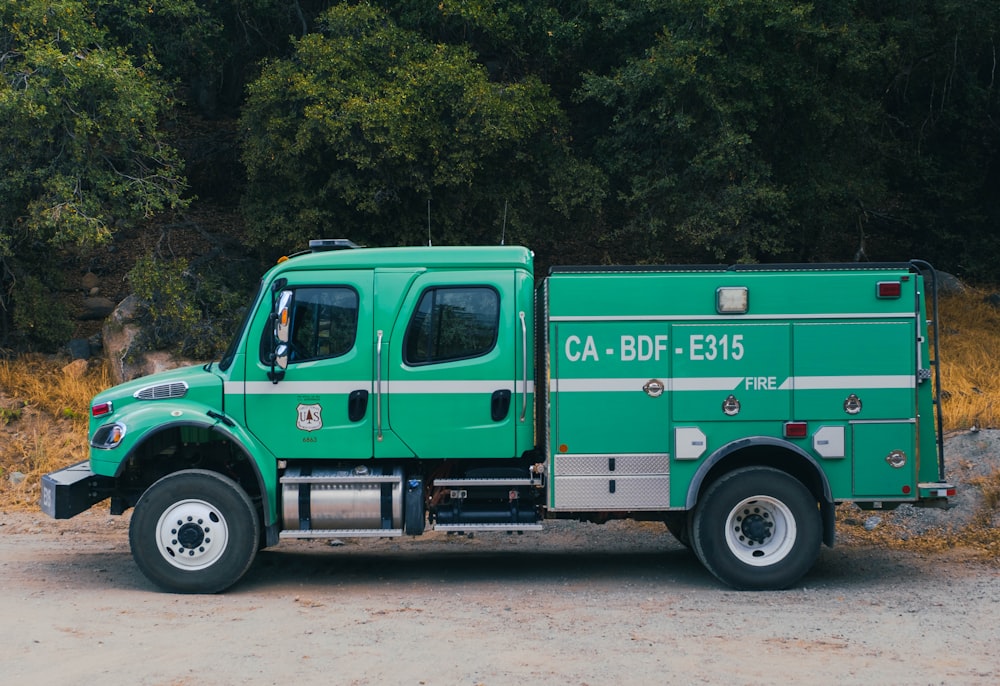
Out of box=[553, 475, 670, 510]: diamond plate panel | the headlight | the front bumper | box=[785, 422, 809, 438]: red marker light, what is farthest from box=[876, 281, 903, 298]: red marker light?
the front bumper

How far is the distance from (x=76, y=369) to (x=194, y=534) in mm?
8551

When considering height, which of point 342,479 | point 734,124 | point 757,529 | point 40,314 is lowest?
point 757,529

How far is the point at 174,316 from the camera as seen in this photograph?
15.9 m

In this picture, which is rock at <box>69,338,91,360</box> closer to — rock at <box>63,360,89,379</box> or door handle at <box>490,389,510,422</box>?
rock at <box>63,360,89,379</box>

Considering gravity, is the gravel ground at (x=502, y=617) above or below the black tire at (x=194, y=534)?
below

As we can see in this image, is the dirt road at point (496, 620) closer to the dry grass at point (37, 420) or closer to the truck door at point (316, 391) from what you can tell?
the truck door at point (316, 391)

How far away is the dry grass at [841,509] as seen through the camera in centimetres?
1071

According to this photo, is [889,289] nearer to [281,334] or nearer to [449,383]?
[449,383]

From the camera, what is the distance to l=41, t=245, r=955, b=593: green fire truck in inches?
335

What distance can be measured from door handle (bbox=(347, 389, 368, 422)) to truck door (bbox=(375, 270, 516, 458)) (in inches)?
4.9

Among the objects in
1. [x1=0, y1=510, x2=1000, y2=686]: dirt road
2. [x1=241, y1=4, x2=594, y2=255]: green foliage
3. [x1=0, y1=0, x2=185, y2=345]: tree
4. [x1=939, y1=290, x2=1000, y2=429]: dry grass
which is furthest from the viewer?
[x1=241, y1=4, x2=594, y2=255]: green foliage

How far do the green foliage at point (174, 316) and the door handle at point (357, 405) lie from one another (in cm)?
785

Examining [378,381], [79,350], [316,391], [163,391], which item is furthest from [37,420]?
[378,381]

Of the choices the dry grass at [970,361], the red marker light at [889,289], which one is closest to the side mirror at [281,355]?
the red marker light at [889,289]
